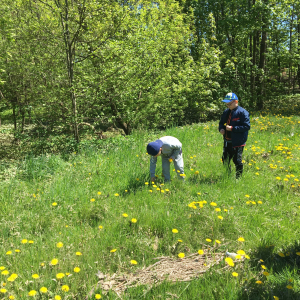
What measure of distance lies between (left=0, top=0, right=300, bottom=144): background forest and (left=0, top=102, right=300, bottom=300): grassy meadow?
8.81ft

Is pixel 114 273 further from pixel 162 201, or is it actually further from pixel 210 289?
pixel 162 201

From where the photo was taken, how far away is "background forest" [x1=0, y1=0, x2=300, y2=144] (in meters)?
6.61

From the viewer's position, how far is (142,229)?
2984 millimetres

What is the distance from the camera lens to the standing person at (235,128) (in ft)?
13.9

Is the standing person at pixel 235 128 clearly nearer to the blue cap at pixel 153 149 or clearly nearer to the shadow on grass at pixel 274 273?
the blue cap at pixel 153 149

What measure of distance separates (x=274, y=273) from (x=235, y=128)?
2485mm

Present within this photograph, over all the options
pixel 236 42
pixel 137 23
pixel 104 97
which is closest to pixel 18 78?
pixel 104 97

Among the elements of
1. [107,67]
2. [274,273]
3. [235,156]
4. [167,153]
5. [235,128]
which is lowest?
[274,273]

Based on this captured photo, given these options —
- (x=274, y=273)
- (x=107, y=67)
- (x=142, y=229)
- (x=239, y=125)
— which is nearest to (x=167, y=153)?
(x=239, y=125)

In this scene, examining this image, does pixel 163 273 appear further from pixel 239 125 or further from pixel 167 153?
pixel 239 125

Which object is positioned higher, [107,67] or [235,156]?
[107,67]

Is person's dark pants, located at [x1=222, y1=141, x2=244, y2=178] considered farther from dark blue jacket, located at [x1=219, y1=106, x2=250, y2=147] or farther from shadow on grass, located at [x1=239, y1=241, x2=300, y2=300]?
shadow on grass, located at [x1=239, y1=241, x2=300, y2=300]

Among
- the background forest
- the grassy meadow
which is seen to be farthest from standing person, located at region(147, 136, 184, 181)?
the background forest

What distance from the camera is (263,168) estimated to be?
4.90 m
